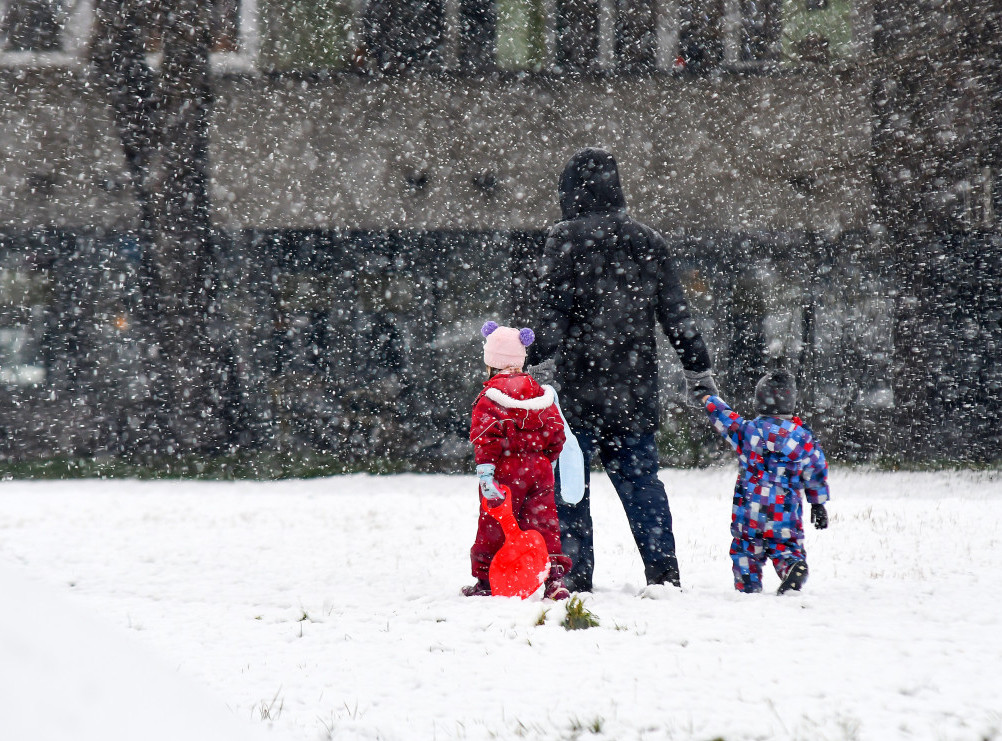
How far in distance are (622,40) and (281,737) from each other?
11269 millimetres

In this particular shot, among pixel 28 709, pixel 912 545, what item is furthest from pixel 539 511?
pixel 28 709

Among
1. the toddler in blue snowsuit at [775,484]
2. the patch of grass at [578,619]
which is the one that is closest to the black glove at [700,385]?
the toddler in blue snowsuit at [775,484]

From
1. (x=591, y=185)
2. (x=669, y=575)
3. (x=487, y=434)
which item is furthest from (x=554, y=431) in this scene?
(x=591, y=185)

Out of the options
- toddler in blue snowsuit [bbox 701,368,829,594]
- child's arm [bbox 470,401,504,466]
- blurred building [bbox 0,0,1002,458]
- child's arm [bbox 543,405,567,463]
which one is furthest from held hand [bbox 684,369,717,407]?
blurred building [bbox 0,0,1002,458]

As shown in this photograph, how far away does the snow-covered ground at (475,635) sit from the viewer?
9.80ft

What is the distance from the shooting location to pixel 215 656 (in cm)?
404

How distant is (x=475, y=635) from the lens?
425cm

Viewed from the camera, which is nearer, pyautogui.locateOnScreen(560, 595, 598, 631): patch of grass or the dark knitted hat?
pyautogui.locateOnScreen(560, 595, 598, 631): patch of grass

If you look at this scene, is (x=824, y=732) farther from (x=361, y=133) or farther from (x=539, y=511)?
(x=361, y=133)

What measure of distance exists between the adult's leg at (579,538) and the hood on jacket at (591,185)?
1.32 m

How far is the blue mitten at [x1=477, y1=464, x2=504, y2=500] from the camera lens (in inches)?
193

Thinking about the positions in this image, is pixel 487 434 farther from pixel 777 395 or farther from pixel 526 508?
pixel 777 395

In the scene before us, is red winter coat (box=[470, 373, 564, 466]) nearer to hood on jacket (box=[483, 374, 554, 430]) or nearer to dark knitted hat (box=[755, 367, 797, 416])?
hood on jacket (box=[483, 374, 554, 430])

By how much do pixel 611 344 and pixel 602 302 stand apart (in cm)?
25
